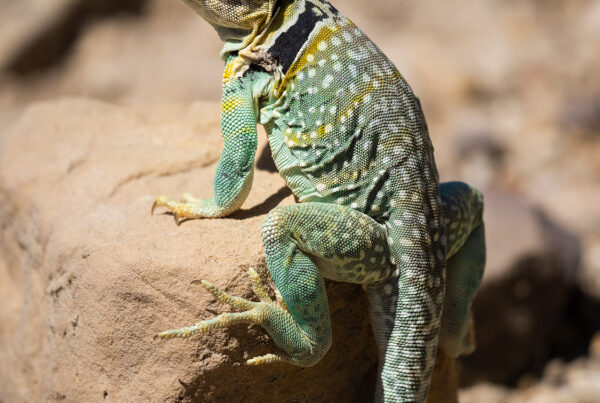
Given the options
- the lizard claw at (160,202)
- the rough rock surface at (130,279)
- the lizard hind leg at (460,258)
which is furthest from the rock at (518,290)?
the lizard claw at (160,202)

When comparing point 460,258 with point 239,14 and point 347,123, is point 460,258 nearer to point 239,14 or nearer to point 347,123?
point 347,123

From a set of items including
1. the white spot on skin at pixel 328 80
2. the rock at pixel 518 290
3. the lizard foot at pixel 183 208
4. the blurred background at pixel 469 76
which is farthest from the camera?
the blurred background at pixel 469 76

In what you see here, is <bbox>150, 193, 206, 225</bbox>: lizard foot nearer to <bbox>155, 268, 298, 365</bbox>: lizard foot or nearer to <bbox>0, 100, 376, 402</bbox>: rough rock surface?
<bbox>0, 100, 376, 402</bbox>: rough rock surface

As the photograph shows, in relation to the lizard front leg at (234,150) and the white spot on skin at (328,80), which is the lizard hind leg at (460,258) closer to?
the white spot on skin at (328,80)

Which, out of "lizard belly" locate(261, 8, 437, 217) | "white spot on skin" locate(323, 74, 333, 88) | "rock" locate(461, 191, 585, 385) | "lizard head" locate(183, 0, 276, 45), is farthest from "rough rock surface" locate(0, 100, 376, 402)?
"rock" locate(461, 191, 585, 385)

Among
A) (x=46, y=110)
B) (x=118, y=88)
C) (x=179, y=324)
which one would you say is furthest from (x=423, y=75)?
(x=179, y=324)

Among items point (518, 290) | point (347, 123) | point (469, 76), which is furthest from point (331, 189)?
point (469, 76)
